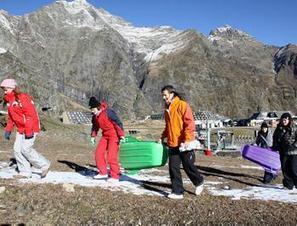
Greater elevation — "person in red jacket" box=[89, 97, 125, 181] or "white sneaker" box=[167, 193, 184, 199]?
"person in red jacket" box=[89, 97, 125, 181]

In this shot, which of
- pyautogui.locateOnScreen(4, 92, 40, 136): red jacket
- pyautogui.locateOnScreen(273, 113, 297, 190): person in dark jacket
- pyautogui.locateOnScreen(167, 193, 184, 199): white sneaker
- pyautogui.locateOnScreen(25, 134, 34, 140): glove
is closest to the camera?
pyautogui.locateOnScreen(167, 193, 184, 199): white sneaker

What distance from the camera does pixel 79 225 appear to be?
9.14m

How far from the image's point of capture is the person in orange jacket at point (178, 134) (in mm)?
11484

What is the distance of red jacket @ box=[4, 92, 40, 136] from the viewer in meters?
13.1

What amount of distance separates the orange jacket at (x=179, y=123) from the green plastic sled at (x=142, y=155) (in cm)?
105

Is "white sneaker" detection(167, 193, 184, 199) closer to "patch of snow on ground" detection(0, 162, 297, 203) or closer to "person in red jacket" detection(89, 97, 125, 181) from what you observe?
"patch of snow on ground" detection(0, 162, 297, 203)

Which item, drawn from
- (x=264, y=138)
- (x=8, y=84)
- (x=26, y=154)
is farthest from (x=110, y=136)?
(x=264, y=138)

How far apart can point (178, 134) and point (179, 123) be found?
9.8 inches

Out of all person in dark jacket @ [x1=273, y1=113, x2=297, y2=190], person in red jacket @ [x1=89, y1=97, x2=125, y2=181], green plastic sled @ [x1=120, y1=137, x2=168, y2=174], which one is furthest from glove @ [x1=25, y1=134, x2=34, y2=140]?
person in dark jacket @ [x1=273, y1=113, x2=297, y2=190]

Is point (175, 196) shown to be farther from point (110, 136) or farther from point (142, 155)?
point (110, 136)

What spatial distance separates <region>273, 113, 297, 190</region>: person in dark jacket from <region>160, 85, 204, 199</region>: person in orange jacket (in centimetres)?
376

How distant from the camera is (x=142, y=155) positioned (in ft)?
45.0

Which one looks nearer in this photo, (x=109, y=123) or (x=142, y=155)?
(x=142, y=155)

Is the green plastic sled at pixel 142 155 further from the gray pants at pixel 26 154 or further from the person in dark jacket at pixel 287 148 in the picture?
the person in dark jacket at pixel 287 148
